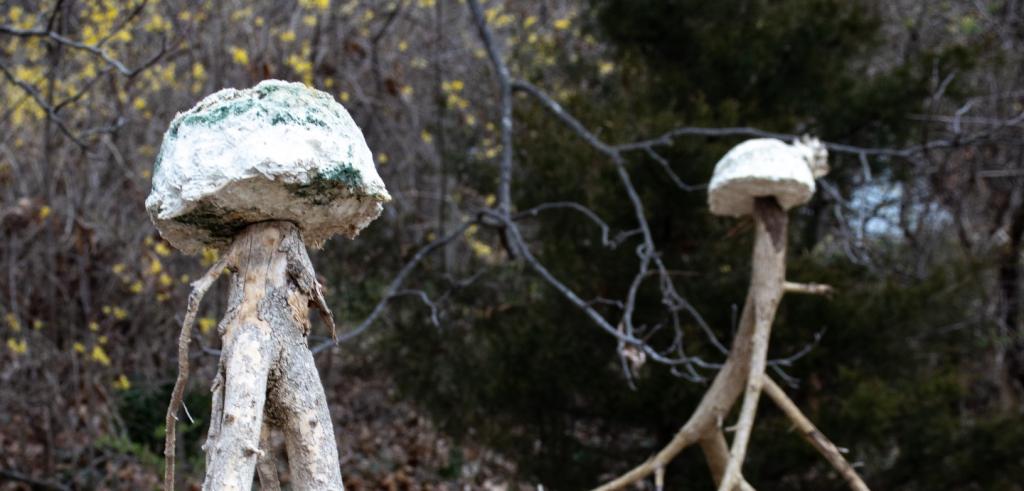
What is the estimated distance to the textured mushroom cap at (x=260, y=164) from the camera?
1.03m

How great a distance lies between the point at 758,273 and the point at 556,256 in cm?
192

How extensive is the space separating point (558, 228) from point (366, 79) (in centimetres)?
221

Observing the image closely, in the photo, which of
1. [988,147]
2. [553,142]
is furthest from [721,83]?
[988,147]

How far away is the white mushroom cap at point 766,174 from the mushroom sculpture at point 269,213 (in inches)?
34.7

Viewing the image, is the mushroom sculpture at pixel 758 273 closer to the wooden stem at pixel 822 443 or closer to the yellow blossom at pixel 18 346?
the wooden stem at pixel 822 443

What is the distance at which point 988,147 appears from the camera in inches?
235

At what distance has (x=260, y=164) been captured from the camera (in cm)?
102

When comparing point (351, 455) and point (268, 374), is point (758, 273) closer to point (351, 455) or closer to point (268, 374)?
point (268, 374)

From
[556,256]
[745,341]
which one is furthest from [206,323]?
[745,341]

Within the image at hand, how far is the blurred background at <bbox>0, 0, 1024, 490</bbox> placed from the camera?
3.61 metres

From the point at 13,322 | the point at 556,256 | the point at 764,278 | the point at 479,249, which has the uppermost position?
the point at 479,249

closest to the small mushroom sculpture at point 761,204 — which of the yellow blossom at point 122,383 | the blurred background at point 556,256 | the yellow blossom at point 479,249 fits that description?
the blurred background at point 556,256

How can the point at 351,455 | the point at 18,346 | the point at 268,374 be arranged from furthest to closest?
the point at 351,455 < the point at 18,346 < the point at 268,374

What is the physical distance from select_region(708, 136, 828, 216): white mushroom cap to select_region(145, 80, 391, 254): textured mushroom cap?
34.4 inches
